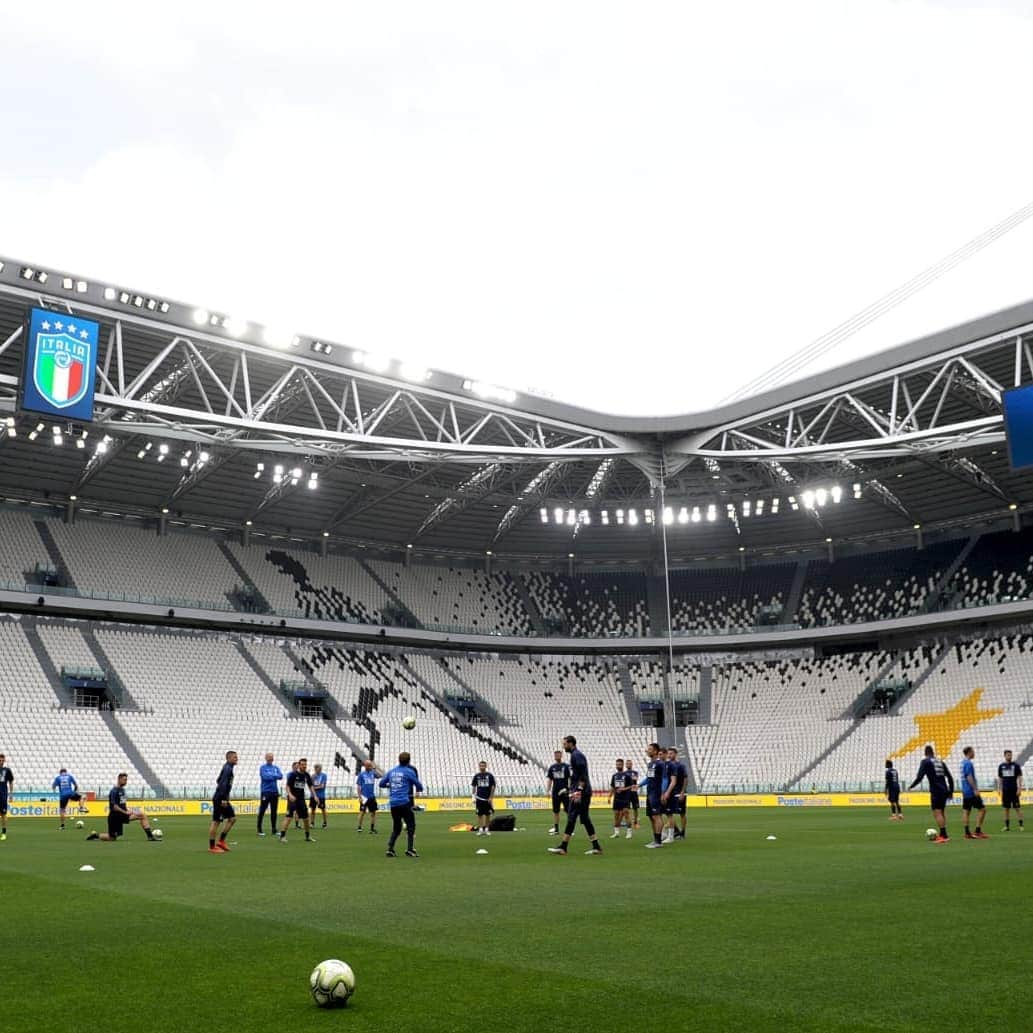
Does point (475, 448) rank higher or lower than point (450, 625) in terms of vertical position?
higher

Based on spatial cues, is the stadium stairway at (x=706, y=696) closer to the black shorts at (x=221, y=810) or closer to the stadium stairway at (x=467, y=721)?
the stadium stairway at (x=467, y=721)

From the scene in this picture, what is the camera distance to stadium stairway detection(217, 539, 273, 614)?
184 ft

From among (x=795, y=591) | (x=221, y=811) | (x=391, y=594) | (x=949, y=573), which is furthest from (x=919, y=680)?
(x=221, y=811)

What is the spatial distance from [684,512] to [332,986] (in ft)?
177

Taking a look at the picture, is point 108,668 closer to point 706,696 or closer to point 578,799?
point 706,696

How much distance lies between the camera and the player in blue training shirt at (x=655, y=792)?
19.7 meters

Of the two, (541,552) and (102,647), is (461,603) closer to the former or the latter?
(541,552)

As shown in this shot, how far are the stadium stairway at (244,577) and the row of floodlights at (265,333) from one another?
2127 centimetres

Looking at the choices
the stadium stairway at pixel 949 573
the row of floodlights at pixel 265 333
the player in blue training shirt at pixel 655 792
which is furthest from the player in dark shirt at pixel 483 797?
the stadium stairway at pixel 949 573

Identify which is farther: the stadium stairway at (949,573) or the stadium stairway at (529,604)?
the stadium stairway at (529,604)

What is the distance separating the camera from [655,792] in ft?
66.3

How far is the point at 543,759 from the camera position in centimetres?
5644

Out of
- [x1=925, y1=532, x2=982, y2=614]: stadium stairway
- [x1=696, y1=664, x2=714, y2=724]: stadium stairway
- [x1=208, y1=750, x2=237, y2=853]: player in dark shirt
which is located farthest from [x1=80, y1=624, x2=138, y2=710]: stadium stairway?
[x1=925, y1=532, x2=982, y2=614]: stadium stairway

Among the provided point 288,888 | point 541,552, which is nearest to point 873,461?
point 541,552
